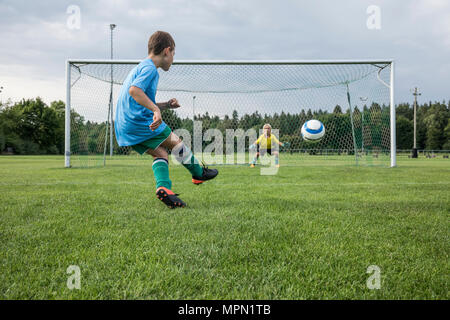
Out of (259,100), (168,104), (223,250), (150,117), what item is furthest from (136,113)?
(259,100)

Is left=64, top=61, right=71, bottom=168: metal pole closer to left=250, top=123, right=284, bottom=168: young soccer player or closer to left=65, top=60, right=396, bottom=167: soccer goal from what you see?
left=65, top=60, right=396, bottom=167: soccer goal

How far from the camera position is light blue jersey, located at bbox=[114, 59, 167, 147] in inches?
112

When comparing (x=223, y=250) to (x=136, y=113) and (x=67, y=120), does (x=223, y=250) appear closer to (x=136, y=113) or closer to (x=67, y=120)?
(x=136, y=113)

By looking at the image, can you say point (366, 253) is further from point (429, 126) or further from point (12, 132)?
point (429, 126)

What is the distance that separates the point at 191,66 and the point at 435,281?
9.79 meters

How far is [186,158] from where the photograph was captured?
3.30 m

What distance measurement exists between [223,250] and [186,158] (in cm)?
168

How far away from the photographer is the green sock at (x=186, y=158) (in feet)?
10.6

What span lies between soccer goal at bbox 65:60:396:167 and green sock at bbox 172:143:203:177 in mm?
7311

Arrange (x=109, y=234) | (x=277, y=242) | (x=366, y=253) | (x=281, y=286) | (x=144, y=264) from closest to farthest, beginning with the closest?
(x=281, y=286), (x=144, y=264), (x=366, y=253), (x=277, y=242), (x=109, y=234)

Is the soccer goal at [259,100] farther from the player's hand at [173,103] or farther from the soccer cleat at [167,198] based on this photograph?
the soccer cleat at [167,198]

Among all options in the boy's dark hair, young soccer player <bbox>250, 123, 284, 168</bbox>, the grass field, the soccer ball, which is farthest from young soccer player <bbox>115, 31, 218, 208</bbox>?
young soccer player <bbox>250, 123, 284, 168</bbox>

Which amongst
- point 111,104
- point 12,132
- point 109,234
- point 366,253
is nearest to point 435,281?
point 366,253

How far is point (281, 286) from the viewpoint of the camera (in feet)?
4.49
